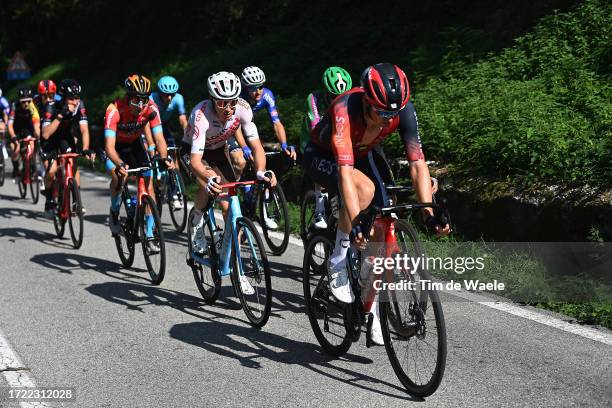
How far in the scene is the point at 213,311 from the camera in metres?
7.54

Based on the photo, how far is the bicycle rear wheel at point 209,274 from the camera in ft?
24.8

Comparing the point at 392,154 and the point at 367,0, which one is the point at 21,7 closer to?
the point at 367,0

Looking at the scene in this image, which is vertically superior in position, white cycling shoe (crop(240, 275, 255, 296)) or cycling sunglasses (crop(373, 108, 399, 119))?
cycling sunglasses (crop(373, 108, 399, 119))

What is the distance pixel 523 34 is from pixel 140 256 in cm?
774

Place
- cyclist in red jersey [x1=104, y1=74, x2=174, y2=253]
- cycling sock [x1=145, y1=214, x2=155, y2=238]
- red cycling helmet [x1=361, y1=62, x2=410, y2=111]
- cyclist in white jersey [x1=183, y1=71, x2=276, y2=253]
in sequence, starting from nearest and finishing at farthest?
red cycling helmet [x1=361, y1=62, x2=410, y2=111] → cyclist in white jersey [x1=183, y1=71, x2=276, y2=253] → cycling sock [x1=145, y1=214, x2=155, y2=238] → cyclist in red jersey [x1=104, y1=74, x2=174, y2=253]

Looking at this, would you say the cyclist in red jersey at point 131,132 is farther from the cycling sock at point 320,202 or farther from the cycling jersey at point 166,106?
the cycling jersey at point 166,106

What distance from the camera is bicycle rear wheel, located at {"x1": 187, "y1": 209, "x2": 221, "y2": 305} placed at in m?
7.57

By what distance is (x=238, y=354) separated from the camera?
626cm

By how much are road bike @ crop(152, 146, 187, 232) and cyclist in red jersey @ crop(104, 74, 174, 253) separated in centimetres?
132

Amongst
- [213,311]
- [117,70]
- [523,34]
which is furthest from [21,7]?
[213,311]

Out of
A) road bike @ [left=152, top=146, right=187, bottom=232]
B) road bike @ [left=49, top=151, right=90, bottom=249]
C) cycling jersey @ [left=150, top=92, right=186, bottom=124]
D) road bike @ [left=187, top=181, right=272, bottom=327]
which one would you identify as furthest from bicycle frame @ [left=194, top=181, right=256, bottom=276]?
cycling jersey @ [left=150, top=92, right=186, bottom=124]

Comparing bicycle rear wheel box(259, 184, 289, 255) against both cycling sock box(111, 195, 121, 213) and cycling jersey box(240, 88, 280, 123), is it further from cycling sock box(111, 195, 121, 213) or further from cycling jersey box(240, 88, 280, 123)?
cycling sock box(111, 195, 121, 213)

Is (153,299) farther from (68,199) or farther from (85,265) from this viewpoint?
(68,199)

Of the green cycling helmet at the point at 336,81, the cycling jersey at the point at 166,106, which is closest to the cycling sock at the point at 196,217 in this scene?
the green cycling helmet at the point at 336,81
